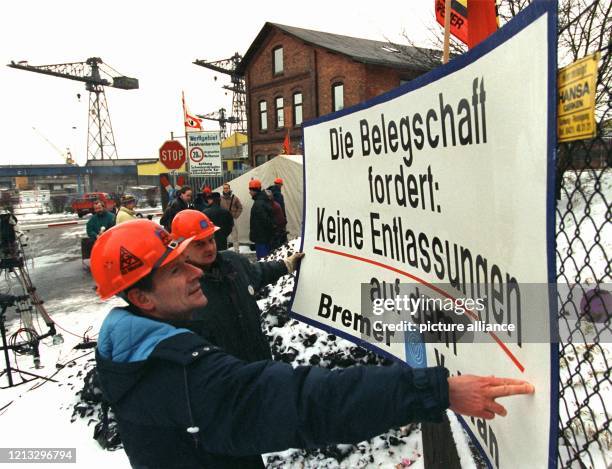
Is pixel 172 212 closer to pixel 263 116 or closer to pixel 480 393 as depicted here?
pixel 480 393

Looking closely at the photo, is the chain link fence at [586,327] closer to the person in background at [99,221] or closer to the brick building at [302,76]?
the person in background at [99,221]

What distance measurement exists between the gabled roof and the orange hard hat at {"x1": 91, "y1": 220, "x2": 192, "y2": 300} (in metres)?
20.3

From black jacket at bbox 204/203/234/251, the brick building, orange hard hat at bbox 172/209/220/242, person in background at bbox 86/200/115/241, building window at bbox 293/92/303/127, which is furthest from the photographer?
building window at bbox 293/92/303/127

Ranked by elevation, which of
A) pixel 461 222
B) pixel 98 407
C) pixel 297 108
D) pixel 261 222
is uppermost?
pixel 297 108

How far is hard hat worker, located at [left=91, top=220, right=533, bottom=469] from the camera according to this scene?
1.20 meters

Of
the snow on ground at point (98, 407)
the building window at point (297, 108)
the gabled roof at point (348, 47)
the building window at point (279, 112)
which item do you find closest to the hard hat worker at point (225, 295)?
the snow on ground at point (98, 407)

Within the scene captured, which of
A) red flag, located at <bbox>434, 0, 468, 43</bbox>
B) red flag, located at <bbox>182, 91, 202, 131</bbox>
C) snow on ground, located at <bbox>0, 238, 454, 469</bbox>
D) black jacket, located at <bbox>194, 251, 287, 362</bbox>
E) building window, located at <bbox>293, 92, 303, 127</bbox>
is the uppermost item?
building window, located at <bbox>293, 92, 303, 127</bbox>

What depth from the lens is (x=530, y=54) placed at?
1.12 m

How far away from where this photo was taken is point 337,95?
23.0 metres

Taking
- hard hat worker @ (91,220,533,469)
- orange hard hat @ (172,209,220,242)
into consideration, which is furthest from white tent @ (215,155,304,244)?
hard hat worker @ (91,220,533,469)

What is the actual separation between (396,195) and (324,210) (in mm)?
730

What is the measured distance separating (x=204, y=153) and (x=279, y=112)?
620 inches

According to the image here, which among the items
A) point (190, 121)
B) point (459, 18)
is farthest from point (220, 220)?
point (459, 18)

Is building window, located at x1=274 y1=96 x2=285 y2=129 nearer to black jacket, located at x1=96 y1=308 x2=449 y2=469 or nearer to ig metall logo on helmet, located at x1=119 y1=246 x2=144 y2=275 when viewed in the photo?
ig metall logo on helmet, located at x1=119 y1=246 x2=144 y2=275
